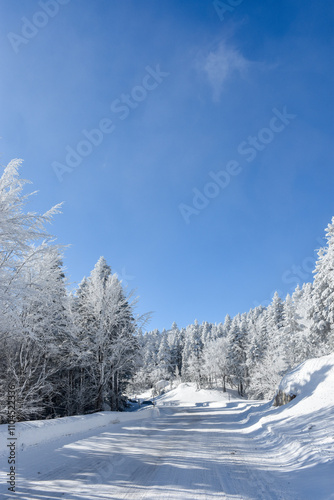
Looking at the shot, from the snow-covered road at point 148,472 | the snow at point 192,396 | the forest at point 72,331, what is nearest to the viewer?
the snow-covered road at point 148,472

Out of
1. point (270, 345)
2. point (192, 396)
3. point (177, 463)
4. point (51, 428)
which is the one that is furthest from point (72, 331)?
point (192, 396)

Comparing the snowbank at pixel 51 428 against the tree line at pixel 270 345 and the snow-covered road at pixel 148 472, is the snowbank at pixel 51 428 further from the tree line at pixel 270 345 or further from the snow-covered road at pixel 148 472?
the tree line at pixel 270 345

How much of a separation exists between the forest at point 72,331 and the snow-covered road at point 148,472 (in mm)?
3178

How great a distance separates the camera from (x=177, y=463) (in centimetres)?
699

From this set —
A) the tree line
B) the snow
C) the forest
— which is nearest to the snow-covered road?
the forest

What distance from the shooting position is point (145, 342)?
22.2 metres

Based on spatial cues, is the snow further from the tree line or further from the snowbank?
the snowbank

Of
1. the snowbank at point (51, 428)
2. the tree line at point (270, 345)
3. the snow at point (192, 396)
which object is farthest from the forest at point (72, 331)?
the snow at point (192, 396)

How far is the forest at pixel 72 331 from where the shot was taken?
806 centimetres

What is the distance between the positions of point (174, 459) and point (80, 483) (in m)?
2.93

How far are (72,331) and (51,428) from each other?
24.9 feet

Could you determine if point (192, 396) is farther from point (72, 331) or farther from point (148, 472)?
point (148, 472)

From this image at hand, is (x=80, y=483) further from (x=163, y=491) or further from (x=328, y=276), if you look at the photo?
(x=328, y=276)

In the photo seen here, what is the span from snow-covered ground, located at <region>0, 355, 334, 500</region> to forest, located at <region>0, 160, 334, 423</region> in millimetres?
2989
